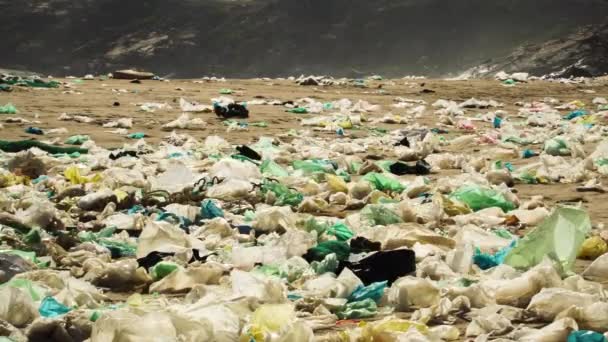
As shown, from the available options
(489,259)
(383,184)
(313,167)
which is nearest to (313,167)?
(313,167)

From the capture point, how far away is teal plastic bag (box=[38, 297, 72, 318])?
2076 millimetres

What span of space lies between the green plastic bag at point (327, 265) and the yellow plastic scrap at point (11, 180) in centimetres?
238

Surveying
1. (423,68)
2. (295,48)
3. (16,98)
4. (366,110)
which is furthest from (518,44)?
(16,98)

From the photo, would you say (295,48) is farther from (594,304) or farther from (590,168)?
(594,304)

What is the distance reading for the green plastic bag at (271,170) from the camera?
4.71 m

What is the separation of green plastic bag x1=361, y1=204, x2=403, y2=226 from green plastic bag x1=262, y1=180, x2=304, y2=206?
635 millimetres

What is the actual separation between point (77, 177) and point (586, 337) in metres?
3.33

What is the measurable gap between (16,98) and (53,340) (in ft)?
27.0

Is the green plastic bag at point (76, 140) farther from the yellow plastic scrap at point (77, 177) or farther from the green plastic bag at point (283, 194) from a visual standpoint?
the green plastic bag at point (283, 194)

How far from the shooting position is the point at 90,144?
6.16 meters

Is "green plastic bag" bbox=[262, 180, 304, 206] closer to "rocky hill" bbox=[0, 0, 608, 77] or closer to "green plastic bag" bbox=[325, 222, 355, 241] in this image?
"green plastic bag" bbox=[325, 222, 355, 241]

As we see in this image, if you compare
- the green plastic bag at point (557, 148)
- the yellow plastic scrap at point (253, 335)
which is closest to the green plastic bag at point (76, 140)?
the green plastic bag at point (557, 148)

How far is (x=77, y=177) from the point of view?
4.41 metres

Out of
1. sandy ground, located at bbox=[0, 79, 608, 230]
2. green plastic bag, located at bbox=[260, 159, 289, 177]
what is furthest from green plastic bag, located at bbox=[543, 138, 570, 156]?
green plastic bag, located at bbox=[260, 159, 289, 177]
